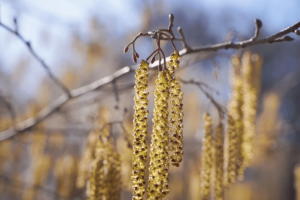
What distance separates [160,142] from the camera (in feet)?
1.67

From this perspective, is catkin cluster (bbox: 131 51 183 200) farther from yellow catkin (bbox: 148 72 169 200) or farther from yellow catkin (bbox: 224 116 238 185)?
yellow catkin (bbox: 224 116 238 185)

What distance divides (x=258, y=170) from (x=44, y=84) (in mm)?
4394

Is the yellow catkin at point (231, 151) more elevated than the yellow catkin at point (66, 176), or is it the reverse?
the yellow catkin at point (66, 176)

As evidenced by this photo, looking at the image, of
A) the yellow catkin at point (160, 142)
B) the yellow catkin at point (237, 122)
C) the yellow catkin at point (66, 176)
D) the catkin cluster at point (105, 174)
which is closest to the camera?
the yellow catkin at point (160, 142)

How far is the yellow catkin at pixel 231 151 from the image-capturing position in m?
0.88

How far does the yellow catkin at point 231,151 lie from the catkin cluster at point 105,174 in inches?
13.0

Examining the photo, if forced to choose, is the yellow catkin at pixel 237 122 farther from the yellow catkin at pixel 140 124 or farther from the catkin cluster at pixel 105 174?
the yellow catkin at pixel 140 124

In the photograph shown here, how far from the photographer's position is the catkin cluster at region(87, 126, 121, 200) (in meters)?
0.79

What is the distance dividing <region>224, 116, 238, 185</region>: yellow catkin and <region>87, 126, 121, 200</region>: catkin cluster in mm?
331

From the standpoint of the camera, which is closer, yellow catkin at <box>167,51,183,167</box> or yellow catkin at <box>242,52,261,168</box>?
yellow catkin at <box>167,51,183,167</box>

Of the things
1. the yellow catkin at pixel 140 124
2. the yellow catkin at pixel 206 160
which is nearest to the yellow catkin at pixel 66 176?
the yellow catkin at pixel 206 160

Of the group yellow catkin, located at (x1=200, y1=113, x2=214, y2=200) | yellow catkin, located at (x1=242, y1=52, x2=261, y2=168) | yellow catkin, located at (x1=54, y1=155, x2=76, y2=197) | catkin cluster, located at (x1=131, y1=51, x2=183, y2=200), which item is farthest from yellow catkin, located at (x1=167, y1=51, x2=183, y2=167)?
yellow catkin, located at (x1=54, y1=155, x2=76, y2=197)

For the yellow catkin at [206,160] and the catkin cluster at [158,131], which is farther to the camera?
the yellow catkin at [206,160]

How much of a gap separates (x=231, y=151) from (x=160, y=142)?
1.51 ft
